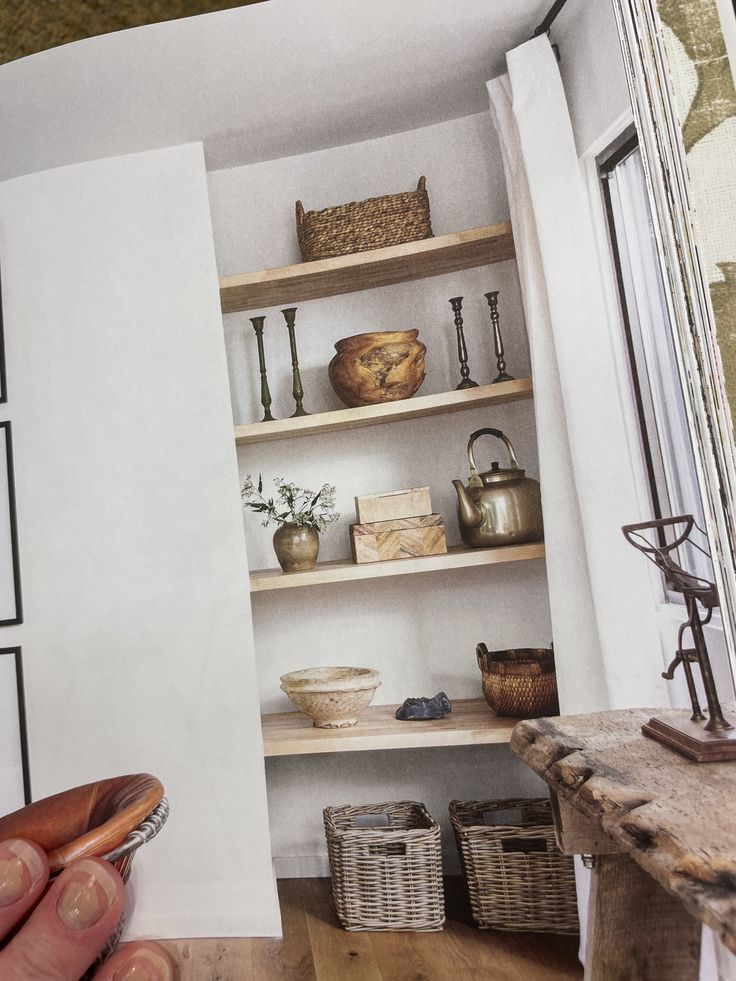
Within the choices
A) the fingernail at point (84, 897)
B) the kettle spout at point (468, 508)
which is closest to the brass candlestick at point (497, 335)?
the kettle spout at point (468, 508)

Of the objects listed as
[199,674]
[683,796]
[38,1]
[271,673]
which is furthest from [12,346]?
[38,1]

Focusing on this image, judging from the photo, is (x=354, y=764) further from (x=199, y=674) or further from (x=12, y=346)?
(x=12, y=346)

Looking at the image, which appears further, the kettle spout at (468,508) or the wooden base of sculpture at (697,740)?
the kettle spout at (468,508)

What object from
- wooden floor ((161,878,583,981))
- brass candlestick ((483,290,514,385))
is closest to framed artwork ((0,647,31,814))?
wooden floor ((161,878,583,981))

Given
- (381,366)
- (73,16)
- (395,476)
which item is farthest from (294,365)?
(73,16)

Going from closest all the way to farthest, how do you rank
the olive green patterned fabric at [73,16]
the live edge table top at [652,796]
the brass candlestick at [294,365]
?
the olive green patterned fabric at [73,16], the live edge table top at [652,796], the brass candlestick at [294,365]

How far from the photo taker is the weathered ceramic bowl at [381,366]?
1.61 m

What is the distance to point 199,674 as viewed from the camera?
5.37ft

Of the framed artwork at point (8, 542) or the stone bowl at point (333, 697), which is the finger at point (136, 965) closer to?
the stone bowl at point (333, 697)

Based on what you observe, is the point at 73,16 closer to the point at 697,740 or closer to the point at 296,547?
the point at 697,740

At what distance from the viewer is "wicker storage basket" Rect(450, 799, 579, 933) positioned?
4.61 feet

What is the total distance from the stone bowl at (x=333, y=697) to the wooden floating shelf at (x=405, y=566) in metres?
0.21

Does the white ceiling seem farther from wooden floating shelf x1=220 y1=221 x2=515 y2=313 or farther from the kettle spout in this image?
the kettle spout

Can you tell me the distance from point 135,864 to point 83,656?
17.8 inches
